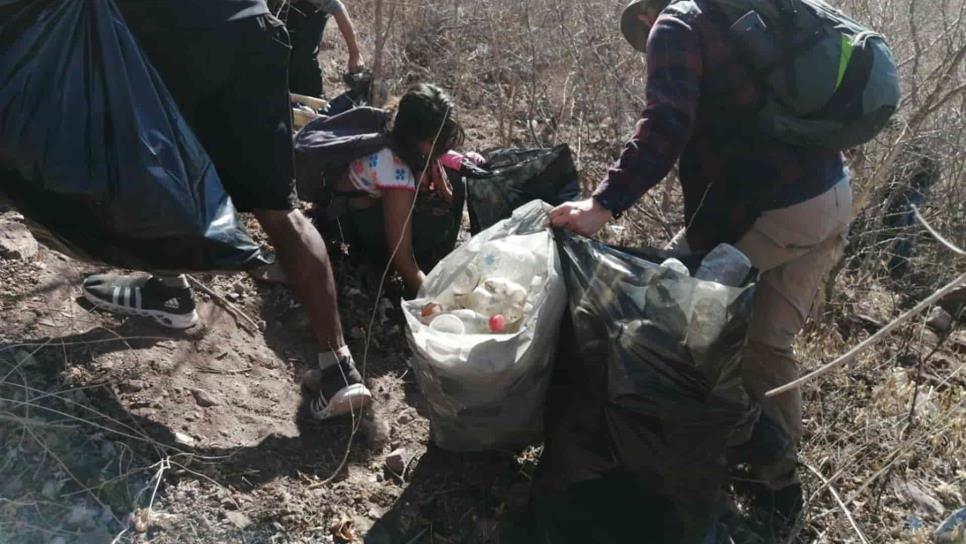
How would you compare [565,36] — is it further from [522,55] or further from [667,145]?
[667,145]

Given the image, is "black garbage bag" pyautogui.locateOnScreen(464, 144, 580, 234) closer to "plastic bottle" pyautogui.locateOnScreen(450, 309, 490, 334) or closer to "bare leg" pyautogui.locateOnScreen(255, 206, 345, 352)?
"bare leg" pyautogui.locateOnScreen(255, 206, 345, 352)

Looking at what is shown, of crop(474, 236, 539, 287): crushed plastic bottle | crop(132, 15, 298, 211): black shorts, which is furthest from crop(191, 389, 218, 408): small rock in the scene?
crop(474, 236, 539, 287): crushed plastic bottle

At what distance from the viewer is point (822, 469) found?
9.06ft

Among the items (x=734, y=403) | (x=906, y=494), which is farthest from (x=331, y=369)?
(x=906, y=494)

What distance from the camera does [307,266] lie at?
2389 millimetres

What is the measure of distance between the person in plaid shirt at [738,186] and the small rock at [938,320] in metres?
1.72

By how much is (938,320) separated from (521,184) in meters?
2.12

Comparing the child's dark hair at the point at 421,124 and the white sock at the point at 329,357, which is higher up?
the child's dark hair at the point at 421,124

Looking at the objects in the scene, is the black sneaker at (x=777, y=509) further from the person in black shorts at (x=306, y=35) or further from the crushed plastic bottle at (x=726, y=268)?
the person in black shorts at (x=306, y=35)

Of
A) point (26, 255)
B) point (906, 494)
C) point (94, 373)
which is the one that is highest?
point (26, 255)

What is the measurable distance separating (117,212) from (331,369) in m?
0.78

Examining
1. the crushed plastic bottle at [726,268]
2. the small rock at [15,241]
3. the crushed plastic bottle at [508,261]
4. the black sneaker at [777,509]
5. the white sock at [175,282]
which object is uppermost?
the crushed plastic bottle at [726,268]

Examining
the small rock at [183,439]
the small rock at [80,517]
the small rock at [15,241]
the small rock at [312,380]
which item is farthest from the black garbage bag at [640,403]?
the small rock at [15,241]

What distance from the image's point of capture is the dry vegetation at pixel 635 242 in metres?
2.08
